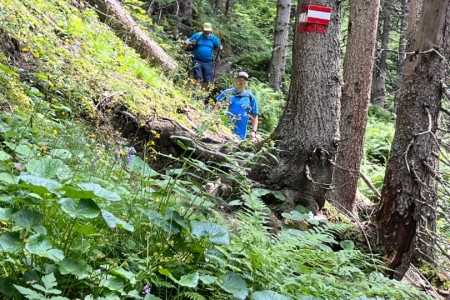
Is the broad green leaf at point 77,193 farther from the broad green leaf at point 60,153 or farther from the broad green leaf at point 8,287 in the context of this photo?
the broad green leaf at point 60,153

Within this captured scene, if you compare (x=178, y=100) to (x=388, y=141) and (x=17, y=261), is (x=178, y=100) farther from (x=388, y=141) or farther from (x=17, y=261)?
(x=388, y=141)

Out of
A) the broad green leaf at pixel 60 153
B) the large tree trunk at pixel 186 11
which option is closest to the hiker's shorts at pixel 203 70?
the large tree trunk at pixel 186 11

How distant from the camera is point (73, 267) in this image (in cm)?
192

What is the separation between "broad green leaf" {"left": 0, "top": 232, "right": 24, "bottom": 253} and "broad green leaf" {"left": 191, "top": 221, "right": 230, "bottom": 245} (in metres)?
0.78

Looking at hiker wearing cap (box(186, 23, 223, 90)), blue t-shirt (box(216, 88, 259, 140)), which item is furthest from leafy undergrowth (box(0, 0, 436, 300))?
hiker wearing cap (box(186, 23, 223, 90))

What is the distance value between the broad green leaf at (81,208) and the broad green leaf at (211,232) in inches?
21.5

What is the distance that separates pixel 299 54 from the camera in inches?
198

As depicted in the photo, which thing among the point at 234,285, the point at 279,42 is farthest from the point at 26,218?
the point at 279,42

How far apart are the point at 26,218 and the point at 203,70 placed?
407 inches

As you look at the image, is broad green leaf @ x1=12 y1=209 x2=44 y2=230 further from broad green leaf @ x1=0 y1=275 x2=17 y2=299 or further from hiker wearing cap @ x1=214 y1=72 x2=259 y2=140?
hiker wearing cap @ x1=214 y1=72 x2=259 y2=140

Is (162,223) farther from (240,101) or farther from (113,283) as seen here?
(240,101)

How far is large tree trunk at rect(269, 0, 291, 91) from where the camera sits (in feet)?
47.8

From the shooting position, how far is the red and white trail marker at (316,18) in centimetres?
490

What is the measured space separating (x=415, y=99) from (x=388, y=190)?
38.3 inches
